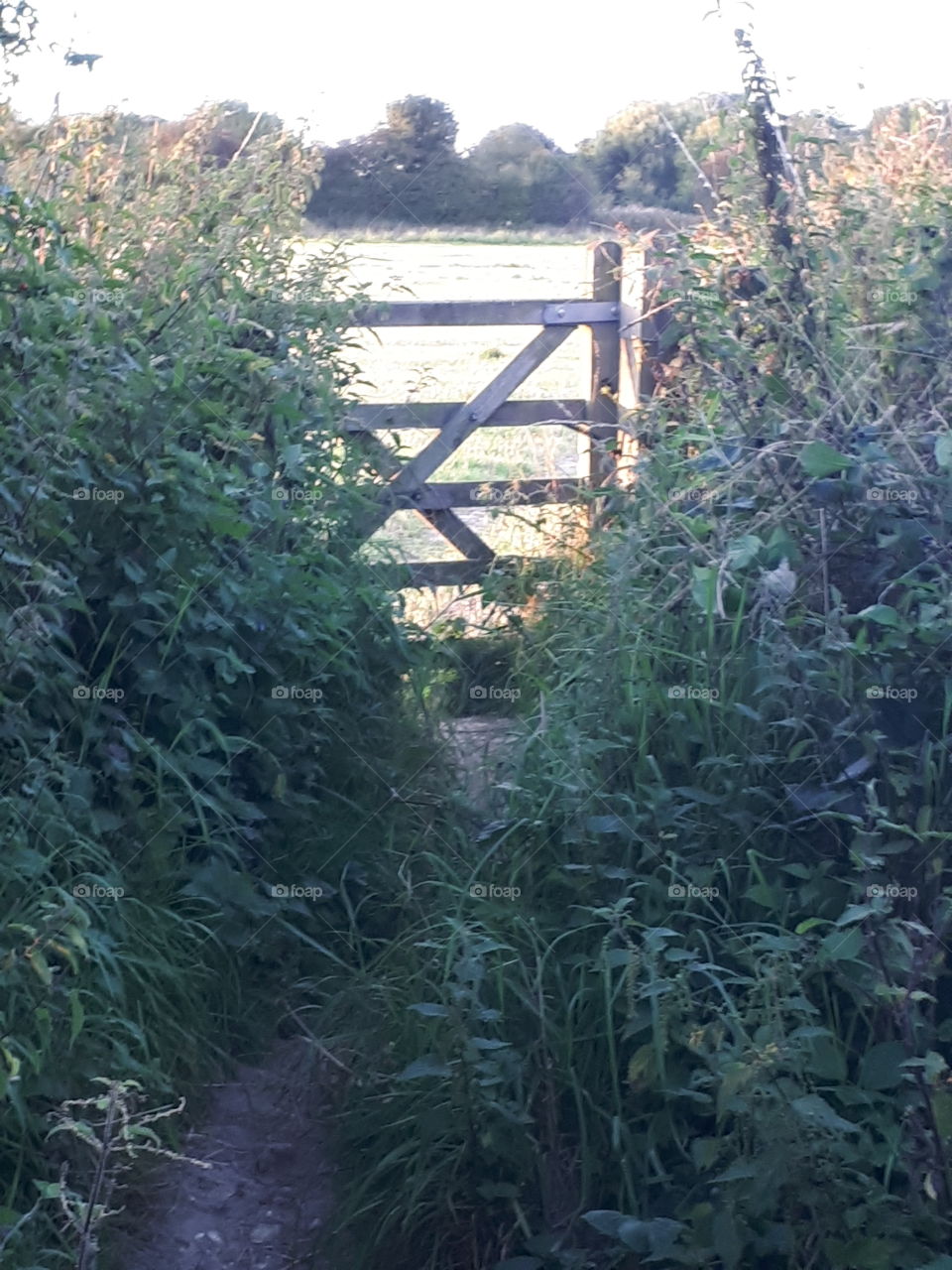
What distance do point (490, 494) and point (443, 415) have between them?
758mm

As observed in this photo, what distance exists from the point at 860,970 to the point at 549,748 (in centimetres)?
105

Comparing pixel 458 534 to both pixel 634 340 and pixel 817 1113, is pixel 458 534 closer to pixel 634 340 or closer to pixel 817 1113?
pixel 634 340

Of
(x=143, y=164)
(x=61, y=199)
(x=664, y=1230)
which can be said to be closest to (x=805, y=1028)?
(x=664, y=1230)

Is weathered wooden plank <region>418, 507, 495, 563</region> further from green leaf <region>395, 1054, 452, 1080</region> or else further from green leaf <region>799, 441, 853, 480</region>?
green leaf <region>395, 1054, 452, 1080</region>

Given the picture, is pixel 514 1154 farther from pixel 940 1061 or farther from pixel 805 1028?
pixel 940 1061
